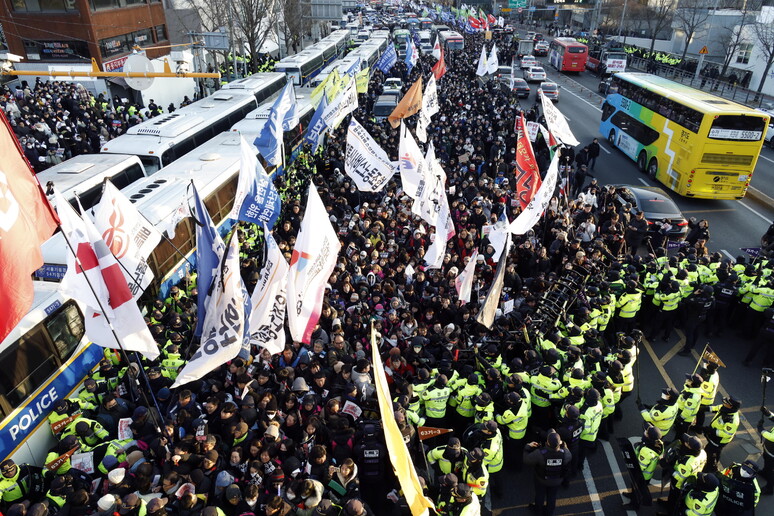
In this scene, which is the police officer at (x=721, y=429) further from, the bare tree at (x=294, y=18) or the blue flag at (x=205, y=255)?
the bare tree at (x=294, y=18)

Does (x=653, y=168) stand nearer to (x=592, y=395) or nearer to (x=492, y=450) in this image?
(x=592, y=395)

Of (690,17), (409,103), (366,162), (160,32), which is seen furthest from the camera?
(690,17)

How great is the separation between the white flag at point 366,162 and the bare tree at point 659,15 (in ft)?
154

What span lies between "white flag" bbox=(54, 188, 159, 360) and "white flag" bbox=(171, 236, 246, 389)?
706mm

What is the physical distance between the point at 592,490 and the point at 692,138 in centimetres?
1307

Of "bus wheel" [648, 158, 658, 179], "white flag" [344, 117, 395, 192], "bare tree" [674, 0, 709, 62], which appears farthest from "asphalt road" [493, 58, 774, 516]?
"bare tree" [674, 0, 709, 62]

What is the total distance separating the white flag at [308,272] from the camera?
7.11 metres

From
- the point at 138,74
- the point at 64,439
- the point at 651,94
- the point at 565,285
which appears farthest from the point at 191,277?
the point at 651,94

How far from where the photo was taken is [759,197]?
59.2 feet

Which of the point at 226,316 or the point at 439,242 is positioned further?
the point at 439,242

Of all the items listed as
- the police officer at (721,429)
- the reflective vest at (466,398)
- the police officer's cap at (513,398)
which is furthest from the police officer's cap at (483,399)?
the police officer at (721,429)

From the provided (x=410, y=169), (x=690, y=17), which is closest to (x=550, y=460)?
(x=410, y=169)

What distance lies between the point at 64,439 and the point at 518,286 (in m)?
8.03

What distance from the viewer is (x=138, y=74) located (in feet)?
57.0
